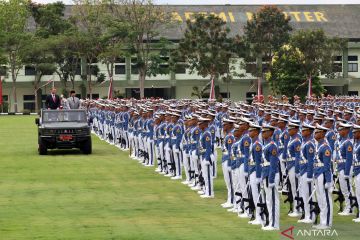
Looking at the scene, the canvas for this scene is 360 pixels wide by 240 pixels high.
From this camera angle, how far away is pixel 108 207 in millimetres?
23125

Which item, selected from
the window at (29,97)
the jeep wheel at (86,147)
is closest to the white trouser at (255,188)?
the jeep wheel at (86,147)

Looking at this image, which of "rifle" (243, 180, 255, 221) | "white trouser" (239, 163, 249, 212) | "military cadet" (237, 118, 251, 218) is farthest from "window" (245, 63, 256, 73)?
"rifle" (243, 180, 255, 221)

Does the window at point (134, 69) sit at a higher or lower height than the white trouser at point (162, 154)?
higher

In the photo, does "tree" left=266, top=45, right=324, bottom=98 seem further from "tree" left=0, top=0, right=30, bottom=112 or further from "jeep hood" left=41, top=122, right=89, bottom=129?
"jeep hood" left=41, top=122, right=89, bottom=129

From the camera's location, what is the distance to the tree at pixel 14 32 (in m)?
91.3

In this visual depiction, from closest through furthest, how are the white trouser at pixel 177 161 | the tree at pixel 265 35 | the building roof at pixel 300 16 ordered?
the white trouser at pixel 177 161
the tree at pixel 265 35
the building roof at pixel 300 16

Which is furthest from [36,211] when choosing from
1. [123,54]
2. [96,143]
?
[123,54]

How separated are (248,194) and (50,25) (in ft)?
254

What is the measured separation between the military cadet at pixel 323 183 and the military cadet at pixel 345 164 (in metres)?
1.46

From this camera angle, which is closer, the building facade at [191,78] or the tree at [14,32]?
the tree at [14,32]

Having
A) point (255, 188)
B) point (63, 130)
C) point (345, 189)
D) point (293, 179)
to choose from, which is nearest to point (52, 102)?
point (63, 130)

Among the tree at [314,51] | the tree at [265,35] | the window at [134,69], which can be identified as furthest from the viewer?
the window at [134,69]

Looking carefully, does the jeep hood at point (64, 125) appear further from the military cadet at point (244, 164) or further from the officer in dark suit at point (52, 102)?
the military cadet at point (244, 164)

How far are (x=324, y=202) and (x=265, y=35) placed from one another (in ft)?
228
